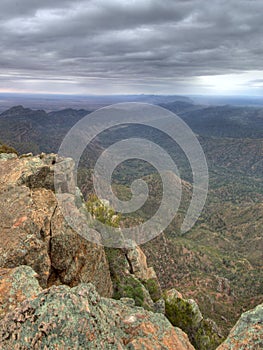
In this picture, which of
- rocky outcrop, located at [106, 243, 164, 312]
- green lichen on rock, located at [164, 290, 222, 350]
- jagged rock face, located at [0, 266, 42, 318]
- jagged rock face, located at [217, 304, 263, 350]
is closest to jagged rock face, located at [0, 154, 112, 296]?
jagged rock face, located at [0, 266, 42, 318]

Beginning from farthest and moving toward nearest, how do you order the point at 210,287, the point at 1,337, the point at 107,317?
the point at 210,287 < the point at 107,317 < the point at 1,337

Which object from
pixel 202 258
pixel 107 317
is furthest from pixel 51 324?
pixel 202 258

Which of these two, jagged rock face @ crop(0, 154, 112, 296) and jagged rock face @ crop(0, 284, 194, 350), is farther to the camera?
jagged rock face @ crop(0, 154, 112, 296)

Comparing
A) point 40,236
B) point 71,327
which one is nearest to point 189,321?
point 40,236

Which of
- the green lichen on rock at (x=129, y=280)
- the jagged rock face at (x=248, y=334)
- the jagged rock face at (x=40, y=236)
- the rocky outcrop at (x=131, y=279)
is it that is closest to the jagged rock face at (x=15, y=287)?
the jagged rock face at (x=40, y=236)

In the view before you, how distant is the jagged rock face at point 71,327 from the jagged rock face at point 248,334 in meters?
2.26

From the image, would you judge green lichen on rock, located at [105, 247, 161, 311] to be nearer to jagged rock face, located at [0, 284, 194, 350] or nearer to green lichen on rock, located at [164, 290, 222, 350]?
green lichen on rock, located at [164, 290, 222, 350]

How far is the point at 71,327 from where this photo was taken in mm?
9055

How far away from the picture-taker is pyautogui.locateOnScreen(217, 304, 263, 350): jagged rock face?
963cm

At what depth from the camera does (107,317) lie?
10.7 meters

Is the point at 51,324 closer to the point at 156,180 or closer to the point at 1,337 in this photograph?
the point at 1,337

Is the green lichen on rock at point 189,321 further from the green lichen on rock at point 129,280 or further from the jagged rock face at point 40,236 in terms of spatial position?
the jagged rock face at point 40,236

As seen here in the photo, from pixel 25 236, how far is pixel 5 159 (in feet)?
38.0

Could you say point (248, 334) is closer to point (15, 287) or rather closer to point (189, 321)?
point (15, 287)
